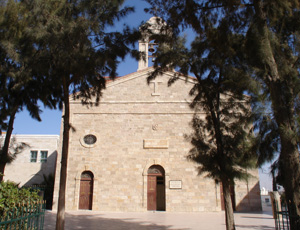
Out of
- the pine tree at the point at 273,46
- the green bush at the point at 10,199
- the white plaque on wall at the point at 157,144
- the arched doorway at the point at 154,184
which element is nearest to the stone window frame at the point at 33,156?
the white plaque on wall at the point at 157,144

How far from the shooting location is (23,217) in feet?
16.0

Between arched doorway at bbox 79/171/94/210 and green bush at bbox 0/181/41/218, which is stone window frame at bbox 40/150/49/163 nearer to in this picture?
arched doorway at bbox 79/171/94/210

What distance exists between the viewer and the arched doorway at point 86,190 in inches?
633

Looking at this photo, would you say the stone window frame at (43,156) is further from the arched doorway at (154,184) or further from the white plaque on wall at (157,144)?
the arched doorway at (154,184)

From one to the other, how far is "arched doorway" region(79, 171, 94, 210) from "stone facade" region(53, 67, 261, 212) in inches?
8.8

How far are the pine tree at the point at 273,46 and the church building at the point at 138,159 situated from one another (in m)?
8.53

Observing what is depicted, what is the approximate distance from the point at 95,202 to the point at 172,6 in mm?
12712

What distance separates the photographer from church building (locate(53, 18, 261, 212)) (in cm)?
1583

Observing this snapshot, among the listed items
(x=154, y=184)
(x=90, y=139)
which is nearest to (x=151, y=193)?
(x=154, y=184)

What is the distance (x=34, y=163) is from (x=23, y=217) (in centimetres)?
2060

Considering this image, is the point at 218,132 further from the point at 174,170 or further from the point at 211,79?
the point at 174,170

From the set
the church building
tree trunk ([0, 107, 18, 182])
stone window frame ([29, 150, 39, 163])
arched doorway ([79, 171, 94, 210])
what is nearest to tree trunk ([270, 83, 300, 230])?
tree trunk ([0, 107, 18, 182])

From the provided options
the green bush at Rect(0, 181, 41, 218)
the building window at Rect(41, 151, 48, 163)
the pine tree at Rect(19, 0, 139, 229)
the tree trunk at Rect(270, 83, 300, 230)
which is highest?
the pine tree at Rect(19, 0, 139, 229)

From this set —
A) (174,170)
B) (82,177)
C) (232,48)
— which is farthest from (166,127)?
(232,48)
